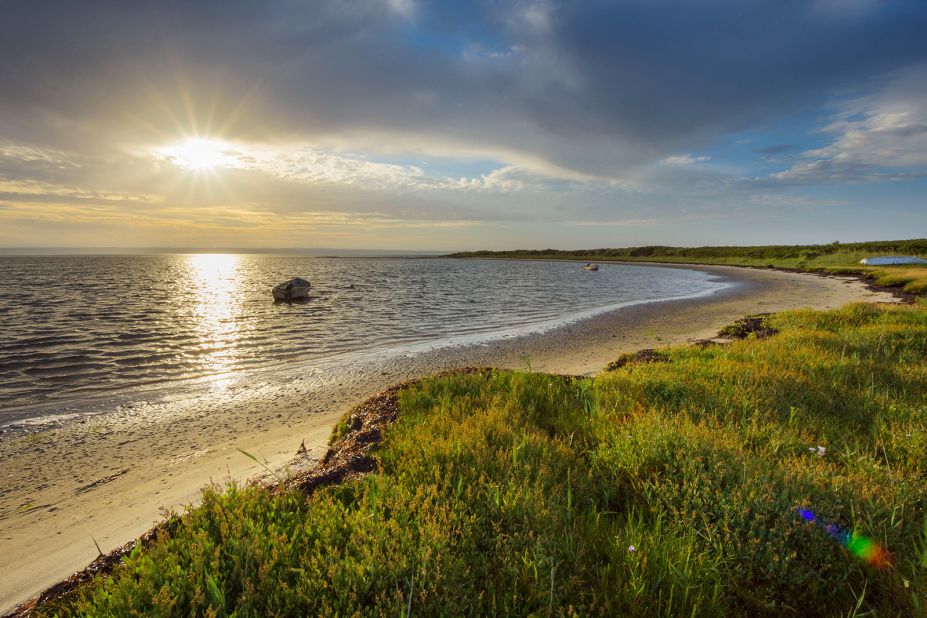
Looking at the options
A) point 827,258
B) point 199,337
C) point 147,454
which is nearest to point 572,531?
point 147,454

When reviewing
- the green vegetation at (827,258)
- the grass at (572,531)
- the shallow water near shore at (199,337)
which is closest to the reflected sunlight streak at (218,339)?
the shallow water near shore at (199,337)

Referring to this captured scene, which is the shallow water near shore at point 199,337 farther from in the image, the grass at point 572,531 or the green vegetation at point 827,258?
the green vegetation at point 827,258

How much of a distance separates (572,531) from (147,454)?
8.13 metres

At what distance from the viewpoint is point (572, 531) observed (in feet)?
11.1

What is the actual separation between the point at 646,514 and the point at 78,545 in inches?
265

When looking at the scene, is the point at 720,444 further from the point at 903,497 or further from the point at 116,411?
the point at 116,411

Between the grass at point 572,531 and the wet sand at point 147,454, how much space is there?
97.9 inches

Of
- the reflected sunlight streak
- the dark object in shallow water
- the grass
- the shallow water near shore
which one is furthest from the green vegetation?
the dark object in shallow water

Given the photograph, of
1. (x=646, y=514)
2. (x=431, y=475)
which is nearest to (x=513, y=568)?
(x=431, y=475)

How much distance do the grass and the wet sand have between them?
2.49 meters

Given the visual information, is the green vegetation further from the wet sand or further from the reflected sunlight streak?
the reflected sunlight streak

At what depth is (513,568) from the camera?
2939mm

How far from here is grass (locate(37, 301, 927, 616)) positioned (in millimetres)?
2816

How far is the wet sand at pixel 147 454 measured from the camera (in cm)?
508
